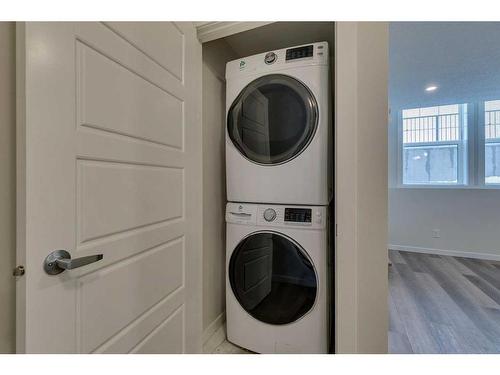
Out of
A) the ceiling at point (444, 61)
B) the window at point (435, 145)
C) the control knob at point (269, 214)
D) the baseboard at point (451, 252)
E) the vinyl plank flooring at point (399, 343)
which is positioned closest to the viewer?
the control knob at point (269, 214)

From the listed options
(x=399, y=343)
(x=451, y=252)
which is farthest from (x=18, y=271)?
(x=451, y=252)

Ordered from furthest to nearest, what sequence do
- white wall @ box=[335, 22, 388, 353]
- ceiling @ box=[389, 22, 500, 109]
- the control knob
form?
1. ceiling @ box=[389, 22, 500, 109]
2. the control knob
3. white wall @ box=[335, 22, 388, 353]

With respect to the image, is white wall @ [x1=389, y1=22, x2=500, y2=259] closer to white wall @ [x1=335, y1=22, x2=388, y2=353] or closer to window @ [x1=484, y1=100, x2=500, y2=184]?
window @ [x1=484, y1=100, x2=500, y2=184]

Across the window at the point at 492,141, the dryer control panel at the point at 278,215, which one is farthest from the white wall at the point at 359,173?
the window at the point at 492,141

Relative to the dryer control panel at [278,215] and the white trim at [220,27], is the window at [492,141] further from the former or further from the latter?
the white trim at [220,27]

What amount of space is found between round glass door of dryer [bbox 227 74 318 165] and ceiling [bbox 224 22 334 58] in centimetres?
44

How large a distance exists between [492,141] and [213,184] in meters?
4.14

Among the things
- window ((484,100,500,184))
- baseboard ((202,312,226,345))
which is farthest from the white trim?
window ((484,100,500,184))

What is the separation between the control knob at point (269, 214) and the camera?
1.32 m

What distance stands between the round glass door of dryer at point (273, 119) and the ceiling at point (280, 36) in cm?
44

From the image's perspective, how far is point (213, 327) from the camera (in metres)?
1.61

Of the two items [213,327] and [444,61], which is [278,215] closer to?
[213,327]

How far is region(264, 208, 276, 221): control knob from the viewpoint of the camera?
52.1 inches

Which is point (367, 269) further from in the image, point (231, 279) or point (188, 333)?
point (188, 333)
